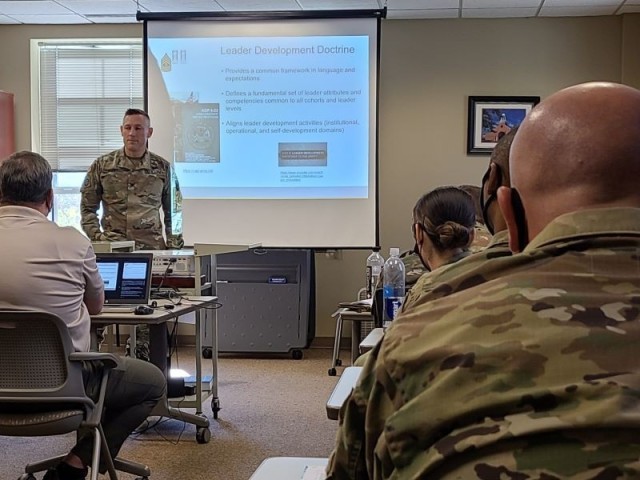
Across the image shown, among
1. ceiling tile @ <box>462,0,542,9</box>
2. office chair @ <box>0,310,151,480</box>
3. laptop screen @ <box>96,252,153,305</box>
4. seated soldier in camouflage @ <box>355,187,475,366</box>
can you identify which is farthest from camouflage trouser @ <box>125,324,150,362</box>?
ceiling tile @ <box>462,0,542,9</box>

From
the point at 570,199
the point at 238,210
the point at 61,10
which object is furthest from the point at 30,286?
the point at 61,10

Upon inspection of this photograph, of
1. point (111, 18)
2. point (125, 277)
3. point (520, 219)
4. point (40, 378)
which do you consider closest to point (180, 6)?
point (111, 18)

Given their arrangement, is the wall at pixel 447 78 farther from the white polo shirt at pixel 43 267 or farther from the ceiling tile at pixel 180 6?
the white polo shirt at pixel 43 267

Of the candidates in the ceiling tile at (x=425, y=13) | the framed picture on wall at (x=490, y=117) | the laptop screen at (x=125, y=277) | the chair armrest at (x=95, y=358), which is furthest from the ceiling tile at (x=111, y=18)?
the chair armrest at (x=95, y=358)

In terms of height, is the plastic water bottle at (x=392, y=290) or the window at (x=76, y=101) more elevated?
the window at (x=76, y=101)

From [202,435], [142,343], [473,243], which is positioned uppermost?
[473,243]

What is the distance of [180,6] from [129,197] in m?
1.93

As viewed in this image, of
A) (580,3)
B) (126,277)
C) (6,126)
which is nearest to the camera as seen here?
(126,277)

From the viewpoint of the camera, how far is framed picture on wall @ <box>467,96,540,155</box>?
558 centimetres

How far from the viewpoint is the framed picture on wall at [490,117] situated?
18.3 ft

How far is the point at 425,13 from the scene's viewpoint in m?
5.48

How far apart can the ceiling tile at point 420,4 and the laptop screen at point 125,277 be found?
309 centimetres

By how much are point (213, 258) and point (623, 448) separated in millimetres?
3397

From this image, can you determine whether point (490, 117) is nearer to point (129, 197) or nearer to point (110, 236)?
point (129, 197)
